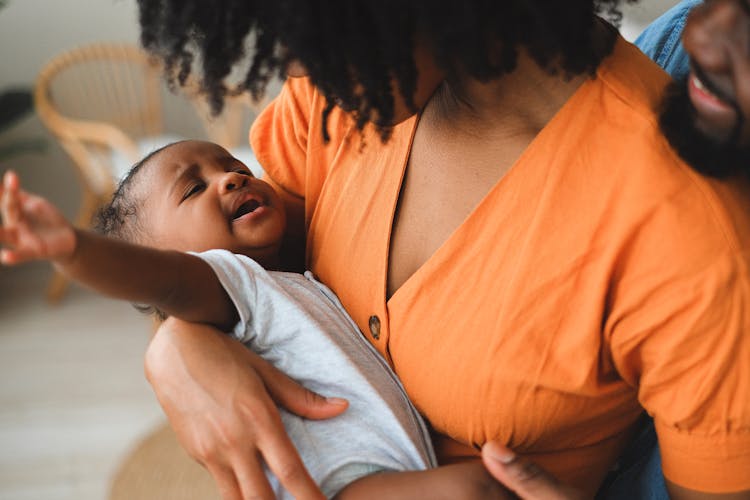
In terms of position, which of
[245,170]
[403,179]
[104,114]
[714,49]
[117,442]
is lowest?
[117,442]

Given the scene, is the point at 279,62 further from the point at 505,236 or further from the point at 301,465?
the point at 301,465

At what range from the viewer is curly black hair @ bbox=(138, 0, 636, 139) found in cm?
64

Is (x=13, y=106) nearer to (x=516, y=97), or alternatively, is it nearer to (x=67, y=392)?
(x=67, y=392)

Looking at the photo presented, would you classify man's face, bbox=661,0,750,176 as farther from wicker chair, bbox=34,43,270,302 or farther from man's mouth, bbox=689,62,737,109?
wicker chair, bbox=34,43,270,302

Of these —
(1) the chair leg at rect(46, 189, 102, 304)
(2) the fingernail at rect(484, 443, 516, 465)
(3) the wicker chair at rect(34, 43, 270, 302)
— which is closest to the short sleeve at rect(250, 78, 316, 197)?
(2) the fingernail at rect(484, 443, 516, 465)

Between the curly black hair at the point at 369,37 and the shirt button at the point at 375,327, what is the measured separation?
0.73 feet

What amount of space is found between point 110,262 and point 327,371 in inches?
10.9

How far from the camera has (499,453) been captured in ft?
2.35

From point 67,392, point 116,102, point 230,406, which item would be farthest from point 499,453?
point 116,102

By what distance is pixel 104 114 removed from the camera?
329 cm

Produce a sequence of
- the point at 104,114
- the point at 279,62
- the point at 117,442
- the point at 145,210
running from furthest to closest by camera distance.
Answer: the point at 104,114 → the point at 117,442 → the point at 145,210 → the point at 279,62

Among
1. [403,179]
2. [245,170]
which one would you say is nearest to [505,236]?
[403,179]

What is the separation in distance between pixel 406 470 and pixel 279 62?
1.43 feet

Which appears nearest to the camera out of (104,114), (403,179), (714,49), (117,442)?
(714,49)
